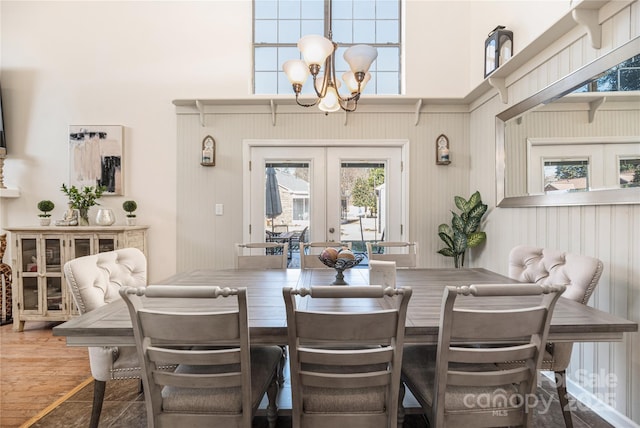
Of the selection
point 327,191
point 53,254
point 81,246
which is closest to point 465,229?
point 327,191

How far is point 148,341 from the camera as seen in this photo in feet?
3.65

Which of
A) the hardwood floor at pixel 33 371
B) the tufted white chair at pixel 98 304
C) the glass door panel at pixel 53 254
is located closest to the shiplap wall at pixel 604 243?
the tufted white chair at pixel 98 304

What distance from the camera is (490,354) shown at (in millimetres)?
1092

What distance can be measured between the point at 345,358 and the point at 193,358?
521mm

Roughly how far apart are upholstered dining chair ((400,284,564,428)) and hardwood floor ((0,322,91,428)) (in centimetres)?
229

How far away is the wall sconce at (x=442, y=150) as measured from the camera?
3402 millimetres

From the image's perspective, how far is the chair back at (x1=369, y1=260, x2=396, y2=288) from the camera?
163 centimetres

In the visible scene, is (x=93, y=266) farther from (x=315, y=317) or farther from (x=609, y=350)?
(x=609, y=350)

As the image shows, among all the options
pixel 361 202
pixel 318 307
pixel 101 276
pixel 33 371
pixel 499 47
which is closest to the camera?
pixel 318 307

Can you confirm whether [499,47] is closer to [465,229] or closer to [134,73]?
[465,229]

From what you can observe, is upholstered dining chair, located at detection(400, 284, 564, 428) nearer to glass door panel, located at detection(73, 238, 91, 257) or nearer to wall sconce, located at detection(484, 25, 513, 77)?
wall sconce, located at detection(484, 25, 513, 77)

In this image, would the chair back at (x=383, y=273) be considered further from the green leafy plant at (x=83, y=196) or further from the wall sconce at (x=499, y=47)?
the green leafy plant at (x=83, y=196)

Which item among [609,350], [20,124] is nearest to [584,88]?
[609,350]

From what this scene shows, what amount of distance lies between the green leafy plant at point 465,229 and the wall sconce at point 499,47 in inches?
45.6
